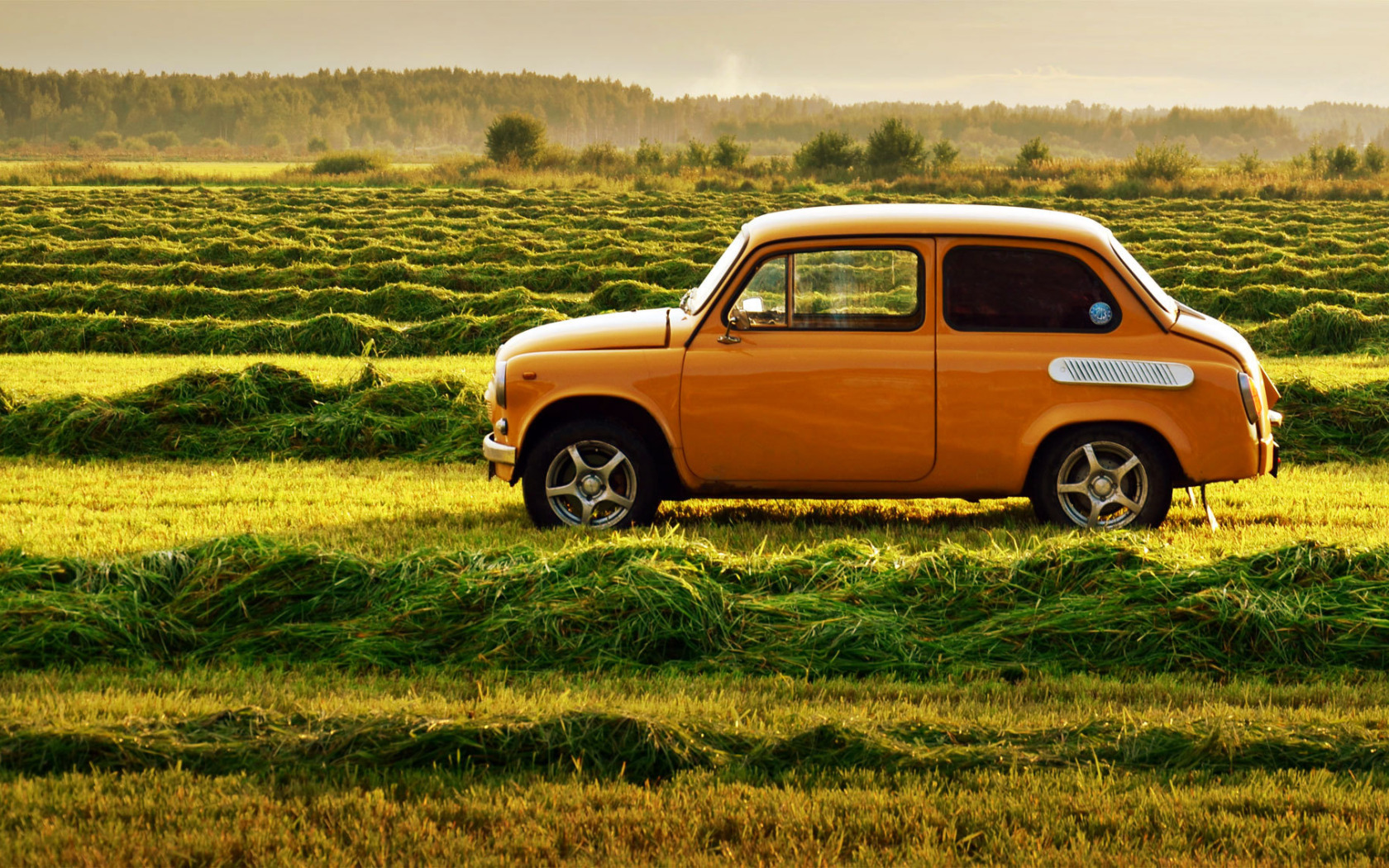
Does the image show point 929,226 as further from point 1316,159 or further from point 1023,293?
point 1316,159

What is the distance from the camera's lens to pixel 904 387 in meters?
7.81

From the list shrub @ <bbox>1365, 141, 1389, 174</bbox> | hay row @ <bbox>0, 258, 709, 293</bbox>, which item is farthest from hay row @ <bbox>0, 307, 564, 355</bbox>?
shrub @ <bbox>1365, 141, 1389, 174</bbox>

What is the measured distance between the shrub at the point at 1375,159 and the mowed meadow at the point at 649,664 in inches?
2534

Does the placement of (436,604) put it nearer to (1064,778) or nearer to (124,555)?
(124,555)

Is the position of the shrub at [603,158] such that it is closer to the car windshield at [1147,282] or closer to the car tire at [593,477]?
the car windshield at [1147,282]

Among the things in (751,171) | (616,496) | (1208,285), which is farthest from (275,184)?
(616,496)

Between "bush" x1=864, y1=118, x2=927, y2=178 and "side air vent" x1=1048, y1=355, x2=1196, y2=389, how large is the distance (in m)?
61.7

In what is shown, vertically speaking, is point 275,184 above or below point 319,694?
above

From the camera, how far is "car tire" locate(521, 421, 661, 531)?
805 centimetres

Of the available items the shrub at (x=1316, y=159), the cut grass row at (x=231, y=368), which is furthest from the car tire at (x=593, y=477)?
the shrub at (x=1316, y=159)

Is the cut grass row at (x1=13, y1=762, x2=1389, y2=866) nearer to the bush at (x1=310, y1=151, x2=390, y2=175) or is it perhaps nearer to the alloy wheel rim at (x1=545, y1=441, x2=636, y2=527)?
the alloy wheel rim at (x1=545, y1=441, x2=636, y2=527)

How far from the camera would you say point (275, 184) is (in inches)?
2406

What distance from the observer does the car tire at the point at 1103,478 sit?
7930mm

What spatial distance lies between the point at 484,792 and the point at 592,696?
996 millimetres
